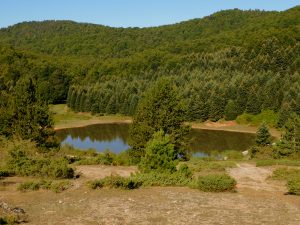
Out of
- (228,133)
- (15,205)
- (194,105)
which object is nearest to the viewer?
(15,205)

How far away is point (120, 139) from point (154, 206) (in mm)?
59220

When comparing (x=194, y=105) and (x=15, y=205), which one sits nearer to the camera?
(x=15, y=205)

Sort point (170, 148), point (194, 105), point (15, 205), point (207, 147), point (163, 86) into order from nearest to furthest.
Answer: point (15, 205), point (170, 148), point (163, 86), point (207, 147), point (194, 105)

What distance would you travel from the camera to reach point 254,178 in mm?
23797

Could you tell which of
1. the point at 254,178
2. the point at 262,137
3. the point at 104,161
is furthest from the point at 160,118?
the point at 262,137

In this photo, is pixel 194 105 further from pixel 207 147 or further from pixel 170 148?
pixel 170 148

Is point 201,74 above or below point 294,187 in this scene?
above

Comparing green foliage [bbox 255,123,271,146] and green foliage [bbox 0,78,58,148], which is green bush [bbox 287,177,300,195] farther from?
green foliage [bbox 255,123,271,146]

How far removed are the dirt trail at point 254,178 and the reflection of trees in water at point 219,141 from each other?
32.8m

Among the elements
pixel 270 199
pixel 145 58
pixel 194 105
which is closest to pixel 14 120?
pixel 270 199

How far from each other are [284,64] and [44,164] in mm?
102856

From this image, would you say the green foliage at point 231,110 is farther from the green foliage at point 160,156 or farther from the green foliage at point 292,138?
the green foliage at point 160,156

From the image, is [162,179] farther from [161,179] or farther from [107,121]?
[107,121]

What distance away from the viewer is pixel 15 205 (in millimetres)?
15242
